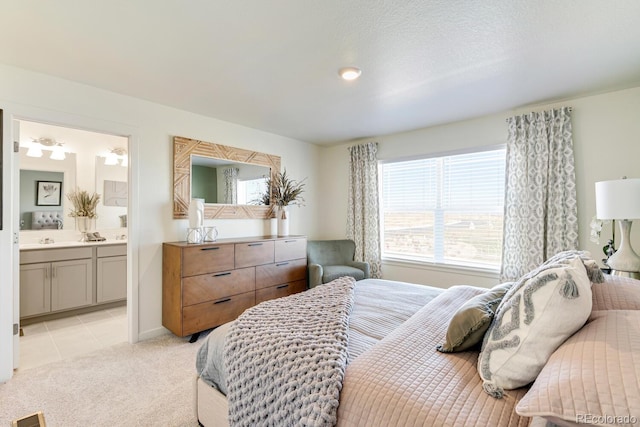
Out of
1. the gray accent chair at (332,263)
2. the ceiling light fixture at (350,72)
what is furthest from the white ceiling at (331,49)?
the gray accent chair at (332,263)

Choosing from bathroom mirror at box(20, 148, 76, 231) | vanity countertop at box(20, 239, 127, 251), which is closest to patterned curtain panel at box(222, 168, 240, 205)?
vanity countertop at box(20, 239, 127, 251)

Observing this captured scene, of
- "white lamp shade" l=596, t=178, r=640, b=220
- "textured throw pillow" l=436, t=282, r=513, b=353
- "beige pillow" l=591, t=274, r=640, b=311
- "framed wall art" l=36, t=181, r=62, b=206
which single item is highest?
"framed wall art" l=36, t=181, r=62, b=206

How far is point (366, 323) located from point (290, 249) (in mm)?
2150

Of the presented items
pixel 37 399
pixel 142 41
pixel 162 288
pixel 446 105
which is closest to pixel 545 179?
pixel 446 105

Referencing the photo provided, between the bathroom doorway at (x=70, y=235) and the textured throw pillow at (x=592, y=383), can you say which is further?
the bathroom doorway at (x=70, y=235)

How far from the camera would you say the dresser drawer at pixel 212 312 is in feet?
9.28

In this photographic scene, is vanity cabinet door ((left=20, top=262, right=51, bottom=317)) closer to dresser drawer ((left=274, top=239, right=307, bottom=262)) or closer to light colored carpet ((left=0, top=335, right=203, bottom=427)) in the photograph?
light colored carpet ((left=0, top=335, right=203, bottom=427))

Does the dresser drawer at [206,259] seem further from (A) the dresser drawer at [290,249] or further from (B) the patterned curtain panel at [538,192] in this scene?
(B) the patterned curtain panel at [538,192]

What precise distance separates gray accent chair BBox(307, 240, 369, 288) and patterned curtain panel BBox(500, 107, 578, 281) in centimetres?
168

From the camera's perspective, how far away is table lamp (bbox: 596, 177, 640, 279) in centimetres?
206

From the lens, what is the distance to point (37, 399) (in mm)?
2000

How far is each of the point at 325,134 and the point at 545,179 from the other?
266cm

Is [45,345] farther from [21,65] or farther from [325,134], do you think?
[325,134]

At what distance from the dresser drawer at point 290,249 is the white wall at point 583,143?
1.26 metres
